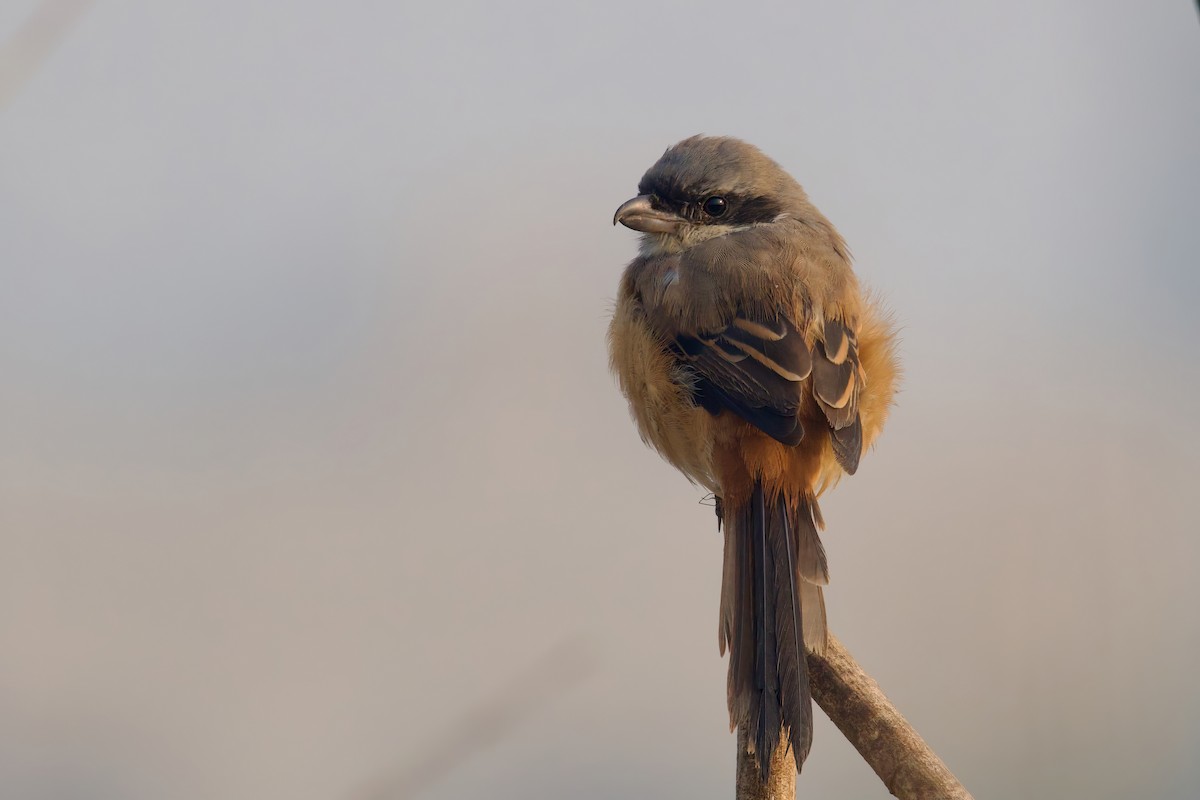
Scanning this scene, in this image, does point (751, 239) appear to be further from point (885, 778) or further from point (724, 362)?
point (885, 778)

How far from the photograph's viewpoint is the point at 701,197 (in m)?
3.85

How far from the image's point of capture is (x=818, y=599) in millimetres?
2814

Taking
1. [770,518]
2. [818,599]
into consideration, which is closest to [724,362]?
[770,518]

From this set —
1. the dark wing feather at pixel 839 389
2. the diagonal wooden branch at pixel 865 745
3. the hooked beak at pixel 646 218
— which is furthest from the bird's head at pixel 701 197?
the diagonal wooden branch at pixel 865 745

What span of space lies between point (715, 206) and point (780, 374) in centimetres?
96

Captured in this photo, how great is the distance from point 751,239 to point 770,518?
1.07 metres

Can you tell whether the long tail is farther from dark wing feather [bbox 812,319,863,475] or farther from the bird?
dark wing feather [bbox 812,319,863,475]

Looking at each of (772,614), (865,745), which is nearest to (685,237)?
(772,614)

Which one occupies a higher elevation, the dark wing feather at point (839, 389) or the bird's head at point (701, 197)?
the bird's head at point (701, 197)

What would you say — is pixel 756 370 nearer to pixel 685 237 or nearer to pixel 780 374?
pixel 780 374

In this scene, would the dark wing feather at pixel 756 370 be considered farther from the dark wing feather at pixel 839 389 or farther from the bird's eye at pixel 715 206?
the bird's eye at pixel 715 206

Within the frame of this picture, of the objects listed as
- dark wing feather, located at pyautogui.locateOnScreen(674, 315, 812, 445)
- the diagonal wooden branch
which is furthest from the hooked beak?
the diagonal wooden branch

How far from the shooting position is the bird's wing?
3.11 m

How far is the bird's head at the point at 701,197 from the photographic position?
3816mm
